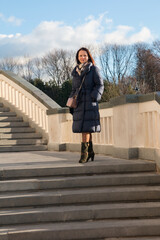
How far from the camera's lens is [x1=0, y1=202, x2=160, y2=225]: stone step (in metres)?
5.12

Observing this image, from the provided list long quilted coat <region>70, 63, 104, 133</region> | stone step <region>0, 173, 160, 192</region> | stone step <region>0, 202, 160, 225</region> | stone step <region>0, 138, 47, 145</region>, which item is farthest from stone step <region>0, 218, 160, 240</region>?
stone step <region>0, 138, 47, 145</region>

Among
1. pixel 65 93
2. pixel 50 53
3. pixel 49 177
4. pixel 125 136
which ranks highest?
pixel 50 53

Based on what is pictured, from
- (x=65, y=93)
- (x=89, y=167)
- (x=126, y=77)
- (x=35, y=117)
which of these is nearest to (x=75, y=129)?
(x=89, y=167)

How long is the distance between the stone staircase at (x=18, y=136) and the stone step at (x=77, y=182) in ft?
15.0

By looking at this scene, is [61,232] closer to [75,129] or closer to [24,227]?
[24,227]

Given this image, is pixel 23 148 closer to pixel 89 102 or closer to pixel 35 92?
pixel 35 92

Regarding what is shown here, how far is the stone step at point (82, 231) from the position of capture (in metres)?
4.78

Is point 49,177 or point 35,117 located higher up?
point 35,117

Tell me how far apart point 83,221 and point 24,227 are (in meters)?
0.70

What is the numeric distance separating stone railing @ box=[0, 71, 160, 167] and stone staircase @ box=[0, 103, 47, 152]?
0.68 ft

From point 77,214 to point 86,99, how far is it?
2.11 meters

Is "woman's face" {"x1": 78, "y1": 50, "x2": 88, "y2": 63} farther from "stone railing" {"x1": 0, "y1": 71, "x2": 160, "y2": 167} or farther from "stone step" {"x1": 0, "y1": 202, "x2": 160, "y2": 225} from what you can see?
"stone step" {"x1": 0, "y1": 202, "x2": 160, "y2": 225}

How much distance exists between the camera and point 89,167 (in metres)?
6.15

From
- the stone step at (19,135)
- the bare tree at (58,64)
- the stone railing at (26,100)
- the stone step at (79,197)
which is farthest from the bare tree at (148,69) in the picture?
the stone step at (79,197)
